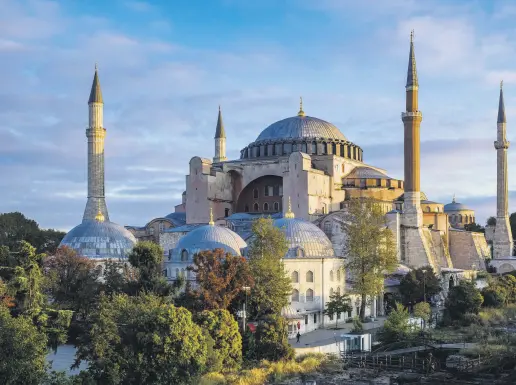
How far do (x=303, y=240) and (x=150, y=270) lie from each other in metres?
7.86

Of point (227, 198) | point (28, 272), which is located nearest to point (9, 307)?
point (28, 272)

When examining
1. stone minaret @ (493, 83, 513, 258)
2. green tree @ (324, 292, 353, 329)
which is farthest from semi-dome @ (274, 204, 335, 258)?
stone minaret @ (493, 83, 513, 258)

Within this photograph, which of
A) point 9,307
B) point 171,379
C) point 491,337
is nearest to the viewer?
point 171,379

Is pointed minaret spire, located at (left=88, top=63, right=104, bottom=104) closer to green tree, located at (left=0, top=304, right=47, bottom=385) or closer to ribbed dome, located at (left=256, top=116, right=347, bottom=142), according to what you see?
ribbed dome, located at (left=256, top=116, right=347, bottom=142)

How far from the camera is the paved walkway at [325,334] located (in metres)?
26.1

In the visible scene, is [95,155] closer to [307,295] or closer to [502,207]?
[307,295]

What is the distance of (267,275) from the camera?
2628cm

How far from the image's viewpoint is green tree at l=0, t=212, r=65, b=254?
139ft

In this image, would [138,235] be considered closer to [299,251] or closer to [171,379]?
[299,251]

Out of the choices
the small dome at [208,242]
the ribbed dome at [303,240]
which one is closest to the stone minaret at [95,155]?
the small dome at [208,242]

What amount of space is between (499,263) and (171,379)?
31.6m

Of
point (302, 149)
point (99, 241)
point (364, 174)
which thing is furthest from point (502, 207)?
point (99, 241)

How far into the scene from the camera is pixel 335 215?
1500 inches

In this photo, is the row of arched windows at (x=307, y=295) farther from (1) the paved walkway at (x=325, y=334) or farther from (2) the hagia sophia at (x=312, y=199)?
(2) the hagia sophia at (x=312, y=199)
